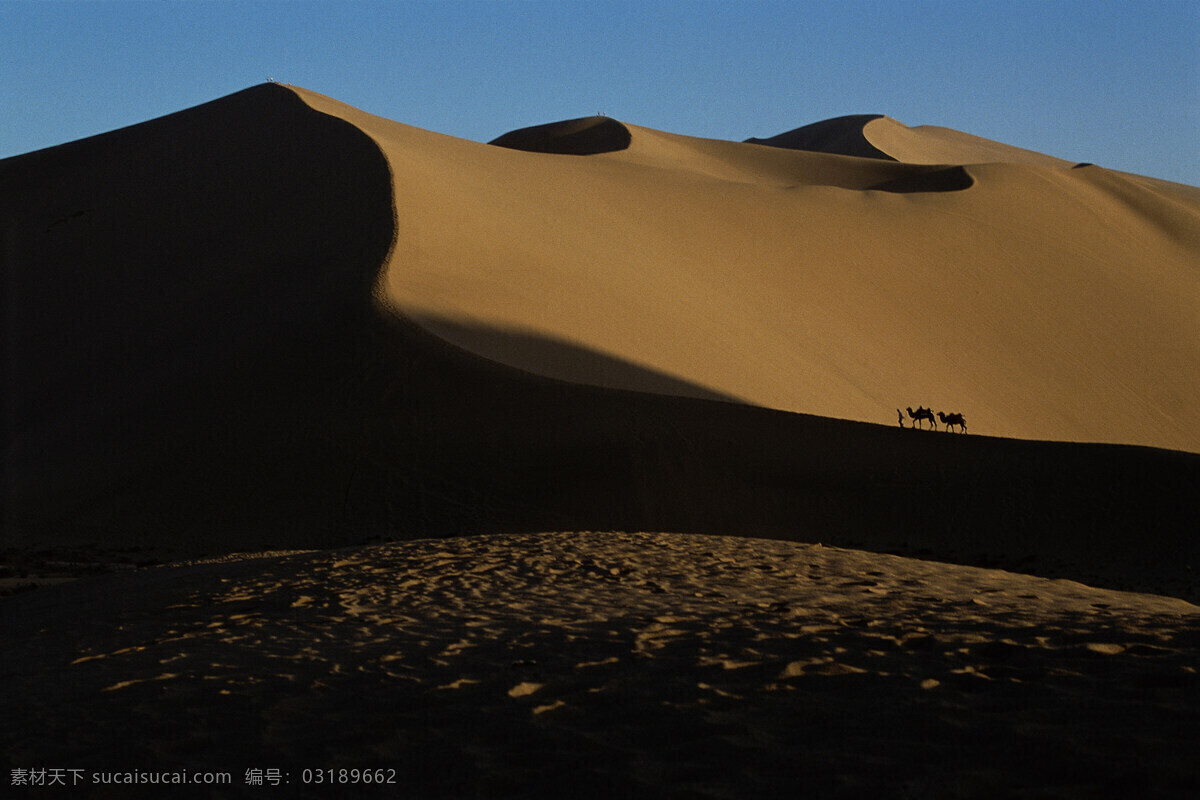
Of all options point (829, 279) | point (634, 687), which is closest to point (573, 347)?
point (829, 279)

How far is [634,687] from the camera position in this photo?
182 inches

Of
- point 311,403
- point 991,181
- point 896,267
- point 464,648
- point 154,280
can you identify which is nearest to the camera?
point 464,648

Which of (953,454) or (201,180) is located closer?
(953,454)

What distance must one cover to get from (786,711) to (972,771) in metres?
0.84

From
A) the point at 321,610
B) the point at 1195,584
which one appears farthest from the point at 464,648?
the point at 1195,584

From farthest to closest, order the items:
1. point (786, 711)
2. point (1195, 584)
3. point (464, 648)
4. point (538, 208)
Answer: point (538, 208)
point (1195, 584)
point (464, 648)
point (786, 711)

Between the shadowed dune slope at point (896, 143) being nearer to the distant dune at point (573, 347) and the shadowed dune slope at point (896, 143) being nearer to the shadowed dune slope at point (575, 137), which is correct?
the shadowed dune slope at point (575, 137)

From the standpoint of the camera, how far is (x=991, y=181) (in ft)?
126

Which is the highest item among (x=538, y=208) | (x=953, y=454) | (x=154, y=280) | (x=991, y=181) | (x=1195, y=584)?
(x=991, y=181)

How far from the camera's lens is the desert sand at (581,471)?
421 centimetres

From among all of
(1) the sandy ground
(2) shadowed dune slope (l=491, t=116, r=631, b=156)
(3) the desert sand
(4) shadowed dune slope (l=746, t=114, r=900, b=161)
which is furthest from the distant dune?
(4) shadowed dune slope (l=746, t=114, r=900, b=161)

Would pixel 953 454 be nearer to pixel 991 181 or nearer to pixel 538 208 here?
pixel 538 208

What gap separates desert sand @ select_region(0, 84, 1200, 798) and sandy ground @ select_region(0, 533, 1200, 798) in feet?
0.09

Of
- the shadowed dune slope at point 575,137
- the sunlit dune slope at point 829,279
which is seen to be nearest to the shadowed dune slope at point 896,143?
the shadowed dune slope at point 575,137
